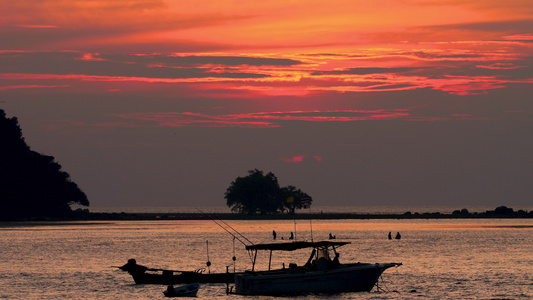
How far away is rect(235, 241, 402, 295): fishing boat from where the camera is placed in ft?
193

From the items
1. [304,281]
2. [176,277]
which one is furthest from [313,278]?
[176,277]

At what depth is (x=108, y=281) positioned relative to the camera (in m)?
76.2

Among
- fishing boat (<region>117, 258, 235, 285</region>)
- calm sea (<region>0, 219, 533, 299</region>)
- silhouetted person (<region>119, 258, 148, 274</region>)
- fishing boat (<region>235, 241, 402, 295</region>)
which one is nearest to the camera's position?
fishing boat (<region>235, 241, 402, 295</region>)

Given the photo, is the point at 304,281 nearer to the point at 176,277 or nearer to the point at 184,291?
the point at 184,291

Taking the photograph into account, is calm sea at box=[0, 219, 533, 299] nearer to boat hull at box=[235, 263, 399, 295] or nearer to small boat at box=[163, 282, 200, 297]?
boat hull at box=[235, 263, 399, 295]

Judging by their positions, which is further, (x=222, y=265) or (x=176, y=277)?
(x=222, y=265)

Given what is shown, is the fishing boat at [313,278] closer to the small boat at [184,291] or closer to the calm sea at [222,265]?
the calm sea at [222,265]

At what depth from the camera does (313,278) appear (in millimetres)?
59281

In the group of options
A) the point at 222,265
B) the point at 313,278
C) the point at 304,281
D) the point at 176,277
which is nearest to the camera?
the point at 304,281

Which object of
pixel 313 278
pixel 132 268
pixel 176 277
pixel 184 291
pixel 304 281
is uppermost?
pixel 132 268

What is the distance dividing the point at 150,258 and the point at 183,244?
95.8ft

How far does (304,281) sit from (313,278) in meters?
0.75

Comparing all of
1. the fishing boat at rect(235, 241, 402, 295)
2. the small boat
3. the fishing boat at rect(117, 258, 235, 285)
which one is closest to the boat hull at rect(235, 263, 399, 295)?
the fishing boat at rect(235, 241, 402, 295)

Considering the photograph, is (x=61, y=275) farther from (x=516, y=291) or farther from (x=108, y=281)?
(x=516, y=291)
